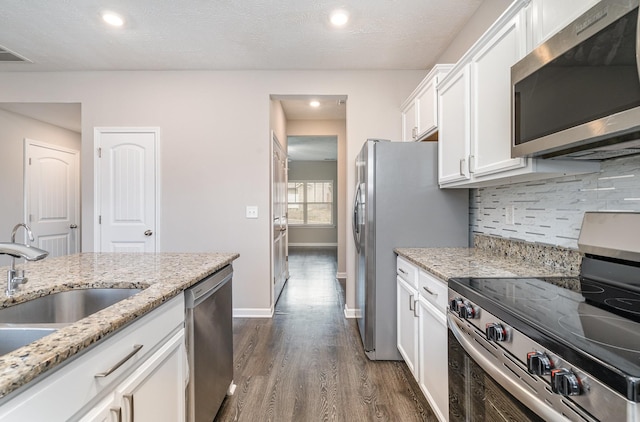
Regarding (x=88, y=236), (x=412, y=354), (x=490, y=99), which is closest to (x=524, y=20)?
(x=490, y=99)

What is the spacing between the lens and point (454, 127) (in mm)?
2070

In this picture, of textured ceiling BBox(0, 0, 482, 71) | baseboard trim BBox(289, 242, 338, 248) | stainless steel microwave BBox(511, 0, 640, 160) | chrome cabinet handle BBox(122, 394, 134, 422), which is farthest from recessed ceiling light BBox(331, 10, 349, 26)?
baseboard trim BBox(289, 242, 338, 248)

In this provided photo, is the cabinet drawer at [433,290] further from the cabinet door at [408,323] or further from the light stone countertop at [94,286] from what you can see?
the light stone countertop at [94,286]

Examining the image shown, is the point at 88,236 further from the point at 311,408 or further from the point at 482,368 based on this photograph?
the point at 482,368

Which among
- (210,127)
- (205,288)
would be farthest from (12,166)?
(205,288)

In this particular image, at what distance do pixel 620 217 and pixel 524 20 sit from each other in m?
0.92

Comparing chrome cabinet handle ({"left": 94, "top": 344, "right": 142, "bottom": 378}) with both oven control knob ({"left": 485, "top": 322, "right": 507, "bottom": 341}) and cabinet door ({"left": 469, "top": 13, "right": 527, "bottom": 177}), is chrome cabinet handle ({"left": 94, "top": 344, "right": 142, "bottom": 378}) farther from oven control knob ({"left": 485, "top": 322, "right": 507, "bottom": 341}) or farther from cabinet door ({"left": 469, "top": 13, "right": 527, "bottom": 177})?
cabinet door ({"left": 469, "top": 13, "right": 527, "bottom": 177})

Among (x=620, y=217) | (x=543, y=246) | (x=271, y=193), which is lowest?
(x=543, y=246)

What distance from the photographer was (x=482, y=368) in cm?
107

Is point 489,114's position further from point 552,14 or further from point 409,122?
point 409,122

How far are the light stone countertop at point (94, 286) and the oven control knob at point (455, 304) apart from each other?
43.4 inches

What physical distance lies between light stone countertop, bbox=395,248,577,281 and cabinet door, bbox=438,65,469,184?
50 centimetres

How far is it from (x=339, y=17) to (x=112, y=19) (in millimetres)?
1791

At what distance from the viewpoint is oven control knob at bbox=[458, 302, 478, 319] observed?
1.15 m
